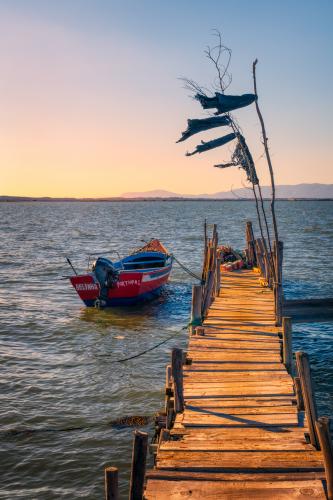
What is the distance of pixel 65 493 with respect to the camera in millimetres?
10375

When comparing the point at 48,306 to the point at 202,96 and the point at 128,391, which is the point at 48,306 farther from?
the point at 202,96

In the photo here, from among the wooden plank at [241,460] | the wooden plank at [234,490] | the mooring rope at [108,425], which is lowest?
the mooring rope at [108,425]

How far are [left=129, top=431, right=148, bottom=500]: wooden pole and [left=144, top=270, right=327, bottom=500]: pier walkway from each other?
30 cm

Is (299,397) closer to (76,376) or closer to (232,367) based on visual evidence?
(232,367)

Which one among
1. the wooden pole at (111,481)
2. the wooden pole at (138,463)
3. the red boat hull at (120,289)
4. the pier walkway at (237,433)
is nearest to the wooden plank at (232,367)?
the pier walkway at (237,433)

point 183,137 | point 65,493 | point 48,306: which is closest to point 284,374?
point 65,493

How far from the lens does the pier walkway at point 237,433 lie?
671 centimetres

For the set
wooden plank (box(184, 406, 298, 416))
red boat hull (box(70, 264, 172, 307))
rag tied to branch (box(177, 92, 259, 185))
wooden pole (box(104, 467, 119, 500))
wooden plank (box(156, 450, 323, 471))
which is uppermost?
rag tied to branch (box(177, 92, 259, 185))

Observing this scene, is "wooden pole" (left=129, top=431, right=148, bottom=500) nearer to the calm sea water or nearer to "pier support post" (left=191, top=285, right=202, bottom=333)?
the calm sea water

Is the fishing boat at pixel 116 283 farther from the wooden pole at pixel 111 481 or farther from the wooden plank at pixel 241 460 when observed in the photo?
the wooden pole at pixel 111 481

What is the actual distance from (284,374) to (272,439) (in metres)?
2.63

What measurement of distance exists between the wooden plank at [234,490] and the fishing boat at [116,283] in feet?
60.3

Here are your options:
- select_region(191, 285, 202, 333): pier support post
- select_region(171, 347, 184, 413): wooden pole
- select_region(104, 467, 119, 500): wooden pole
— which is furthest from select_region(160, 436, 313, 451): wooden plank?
select_region(191, 285, 202, 333): pier support post

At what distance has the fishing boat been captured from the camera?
25.1 meters
